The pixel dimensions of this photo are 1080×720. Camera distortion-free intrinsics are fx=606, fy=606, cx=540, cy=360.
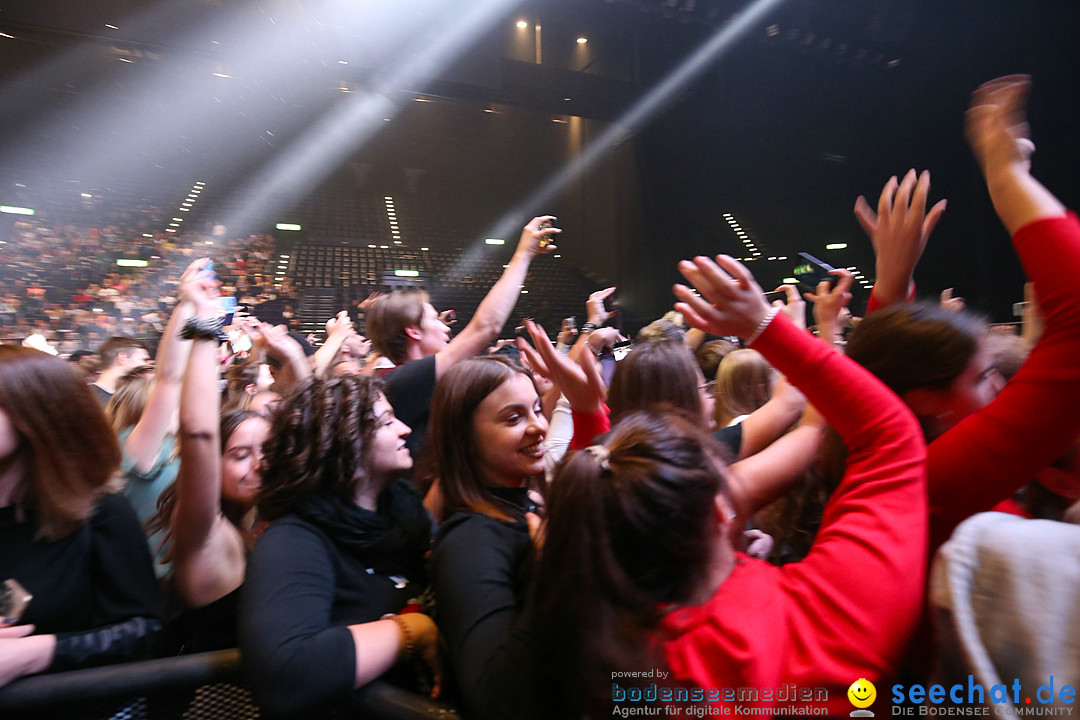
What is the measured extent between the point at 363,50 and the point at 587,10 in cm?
427

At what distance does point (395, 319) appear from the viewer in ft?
7.74

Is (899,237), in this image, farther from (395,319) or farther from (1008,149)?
(395,319)

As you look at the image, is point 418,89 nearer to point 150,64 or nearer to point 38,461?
point 150,64

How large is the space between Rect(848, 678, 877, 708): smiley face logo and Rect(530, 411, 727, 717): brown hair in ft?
0.67

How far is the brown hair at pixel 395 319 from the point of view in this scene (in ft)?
7.73

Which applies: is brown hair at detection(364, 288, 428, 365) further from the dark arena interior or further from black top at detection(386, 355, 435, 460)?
black top at detection(386, 355, 435, 460)

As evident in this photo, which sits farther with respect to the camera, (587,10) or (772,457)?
(587,10)

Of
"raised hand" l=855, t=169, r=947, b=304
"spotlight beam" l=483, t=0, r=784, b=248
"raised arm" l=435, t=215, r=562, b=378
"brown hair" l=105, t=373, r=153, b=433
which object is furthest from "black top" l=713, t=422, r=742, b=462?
"spotlight beam" l=483, t=0, r=784, b=248

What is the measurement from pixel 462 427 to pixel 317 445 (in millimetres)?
286

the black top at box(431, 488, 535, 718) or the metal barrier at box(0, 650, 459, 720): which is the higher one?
the black top at box(431, 488, 535, 718)

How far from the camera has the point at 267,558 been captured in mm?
988

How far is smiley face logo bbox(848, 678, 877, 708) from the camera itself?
0.72 m

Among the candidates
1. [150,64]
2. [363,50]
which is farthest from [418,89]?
[150,64]

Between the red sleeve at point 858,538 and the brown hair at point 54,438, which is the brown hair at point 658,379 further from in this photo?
the brown hair at point 54,438
